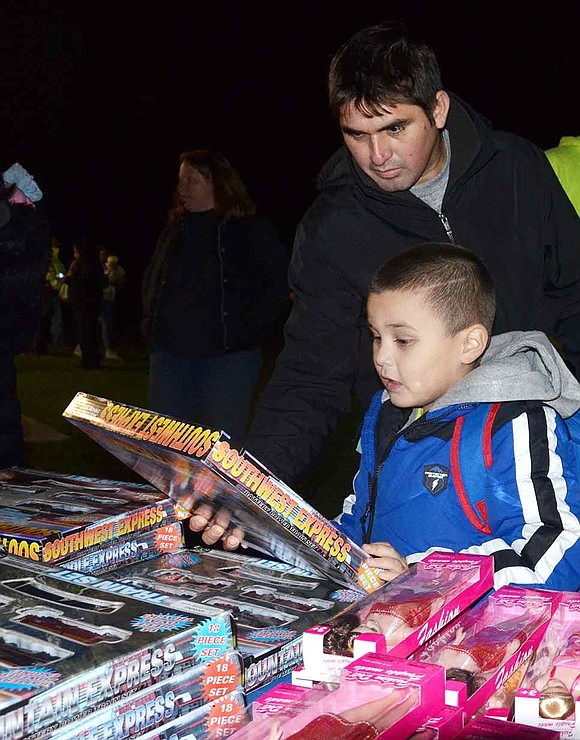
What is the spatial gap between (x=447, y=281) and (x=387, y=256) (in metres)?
0.31

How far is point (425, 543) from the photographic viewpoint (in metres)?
1.91

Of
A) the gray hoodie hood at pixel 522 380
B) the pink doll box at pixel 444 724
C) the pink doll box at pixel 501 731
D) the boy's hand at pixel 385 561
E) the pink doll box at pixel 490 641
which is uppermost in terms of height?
the gray hoodie hood at pixel 522 380

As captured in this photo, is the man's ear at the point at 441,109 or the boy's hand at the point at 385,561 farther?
the man's ear at the point at 441,109

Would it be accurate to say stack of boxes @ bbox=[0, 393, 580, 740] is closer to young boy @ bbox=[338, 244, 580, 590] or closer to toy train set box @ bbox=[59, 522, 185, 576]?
toy train set box @ bbox=[59, 522, 185, 576]

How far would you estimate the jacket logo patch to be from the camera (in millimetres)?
1891

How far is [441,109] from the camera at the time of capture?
2139mm

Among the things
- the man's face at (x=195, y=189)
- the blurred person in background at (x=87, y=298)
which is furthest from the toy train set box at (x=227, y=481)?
the blurred person in background at (x=87, y=298)

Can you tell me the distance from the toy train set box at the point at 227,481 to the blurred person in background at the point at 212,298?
9.67 ft

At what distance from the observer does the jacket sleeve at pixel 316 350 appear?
231cm

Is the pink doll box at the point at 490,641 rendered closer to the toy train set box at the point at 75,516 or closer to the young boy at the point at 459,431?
the young boy at the point at 459,431

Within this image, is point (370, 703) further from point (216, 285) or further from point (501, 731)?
point (216, 285)

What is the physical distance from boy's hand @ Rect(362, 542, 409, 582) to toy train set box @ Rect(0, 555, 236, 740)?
0.39m

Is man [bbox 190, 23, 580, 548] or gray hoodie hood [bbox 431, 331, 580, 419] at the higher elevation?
man [bbox 190, 23, 580, 548]

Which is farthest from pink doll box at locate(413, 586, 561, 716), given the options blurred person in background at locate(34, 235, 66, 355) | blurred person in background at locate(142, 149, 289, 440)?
blurred person in background at locate(34, 235, 66, 355)
